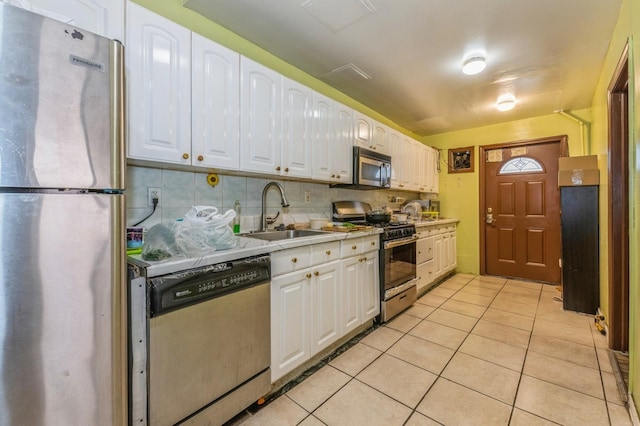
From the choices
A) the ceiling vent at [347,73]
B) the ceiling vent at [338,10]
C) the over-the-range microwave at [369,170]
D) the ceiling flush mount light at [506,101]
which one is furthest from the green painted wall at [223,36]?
the ceiling flush mount light at [506,101]

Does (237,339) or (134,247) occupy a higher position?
(134,247)

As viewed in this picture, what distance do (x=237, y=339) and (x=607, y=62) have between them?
12.0 feet

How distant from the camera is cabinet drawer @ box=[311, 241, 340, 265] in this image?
1.86m

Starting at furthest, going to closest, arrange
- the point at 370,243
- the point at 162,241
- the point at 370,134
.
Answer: the point at 370,134 → the point at 370,243 → the point at 162,241

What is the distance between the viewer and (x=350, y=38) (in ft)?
7.09

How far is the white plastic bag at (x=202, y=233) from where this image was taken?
1315mm

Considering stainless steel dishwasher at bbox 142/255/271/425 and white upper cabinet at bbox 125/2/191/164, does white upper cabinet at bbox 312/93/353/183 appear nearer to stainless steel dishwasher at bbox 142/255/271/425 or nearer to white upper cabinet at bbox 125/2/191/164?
white upper cabinet at bbox 125/2/191/164

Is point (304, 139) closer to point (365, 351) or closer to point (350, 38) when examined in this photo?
point (350, 38)

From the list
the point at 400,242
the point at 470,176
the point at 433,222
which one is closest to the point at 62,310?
the point at 400,242

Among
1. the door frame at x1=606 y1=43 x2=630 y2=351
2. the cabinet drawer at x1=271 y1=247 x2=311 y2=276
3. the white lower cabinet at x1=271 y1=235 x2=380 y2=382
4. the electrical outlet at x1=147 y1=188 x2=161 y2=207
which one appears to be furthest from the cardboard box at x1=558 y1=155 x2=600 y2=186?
the electrical outlet at x1=147 y1=188 x2=161 y2=207

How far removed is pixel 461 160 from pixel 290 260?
407 cm

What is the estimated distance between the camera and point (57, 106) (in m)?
0.87

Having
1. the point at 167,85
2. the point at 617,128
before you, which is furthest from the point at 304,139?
the point at 617,128

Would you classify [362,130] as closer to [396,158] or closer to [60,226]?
[396,158]
